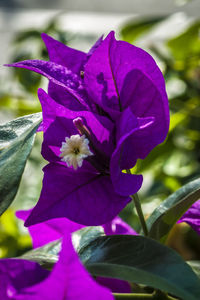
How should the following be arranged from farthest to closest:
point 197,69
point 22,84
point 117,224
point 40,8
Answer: point 40,8 < point 22,84 < point 197,69 < point 117,224

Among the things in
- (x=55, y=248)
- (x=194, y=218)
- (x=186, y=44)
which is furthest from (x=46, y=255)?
(x=186, y=44)

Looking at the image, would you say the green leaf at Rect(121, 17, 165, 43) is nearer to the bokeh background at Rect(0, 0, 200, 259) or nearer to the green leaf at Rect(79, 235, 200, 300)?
the bokeh background at Rect(0, 0, 200, 259)

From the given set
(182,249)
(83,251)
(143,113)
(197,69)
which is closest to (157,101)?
(143,113)

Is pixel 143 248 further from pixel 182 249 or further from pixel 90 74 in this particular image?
pixel 182 249

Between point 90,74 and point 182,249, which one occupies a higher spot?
point 90,74

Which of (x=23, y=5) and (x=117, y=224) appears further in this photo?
(x=23, y=5)

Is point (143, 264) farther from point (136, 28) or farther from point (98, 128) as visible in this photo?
point (136, 28)
